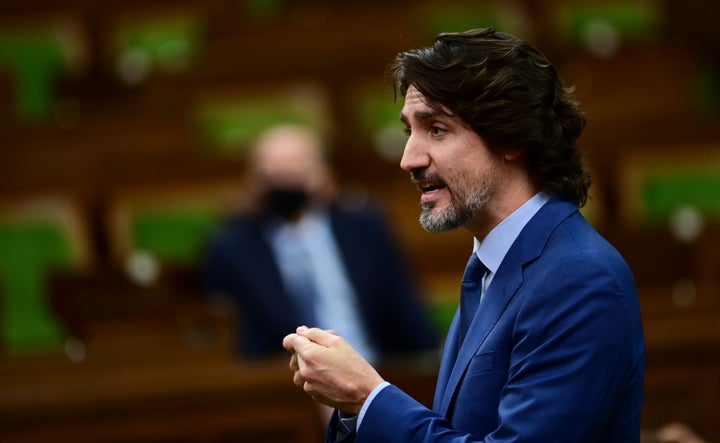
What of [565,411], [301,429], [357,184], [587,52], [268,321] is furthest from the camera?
[587,52]

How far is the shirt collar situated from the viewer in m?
0.49

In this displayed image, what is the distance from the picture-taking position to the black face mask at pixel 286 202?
1.19 m

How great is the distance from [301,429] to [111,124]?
71 centimetres

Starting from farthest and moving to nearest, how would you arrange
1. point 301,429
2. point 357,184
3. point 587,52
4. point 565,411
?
1. point 587,52
2. point 357,184
3. point 301,429
4. point 565,411

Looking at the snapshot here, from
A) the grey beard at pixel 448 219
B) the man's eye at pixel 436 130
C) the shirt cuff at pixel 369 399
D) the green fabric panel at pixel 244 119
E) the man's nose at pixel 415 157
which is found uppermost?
the green fabric panel at pixel 244 119

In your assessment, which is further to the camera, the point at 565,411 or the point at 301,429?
the point at 301,429

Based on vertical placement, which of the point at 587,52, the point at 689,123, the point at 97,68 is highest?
the point at 97,68

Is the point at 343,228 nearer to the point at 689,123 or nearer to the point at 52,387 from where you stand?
the point at 52,387

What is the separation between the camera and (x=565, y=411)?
1.44 ft

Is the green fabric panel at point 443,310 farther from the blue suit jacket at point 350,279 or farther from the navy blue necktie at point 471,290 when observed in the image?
the navy blue necktie at point 471,290

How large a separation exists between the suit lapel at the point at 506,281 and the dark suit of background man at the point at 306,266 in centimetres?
63

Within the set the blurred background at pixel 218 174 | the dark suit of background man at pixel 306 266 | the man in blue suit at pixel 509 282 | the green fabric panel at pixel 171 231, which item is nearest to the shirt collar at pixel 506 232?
the man in blue suit at pixel 509 282

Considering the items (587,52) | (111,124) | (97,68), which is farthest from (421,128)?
(97,68)

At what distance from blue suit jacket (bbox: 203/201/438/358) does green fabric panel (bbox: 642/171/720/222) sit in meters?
0.35
